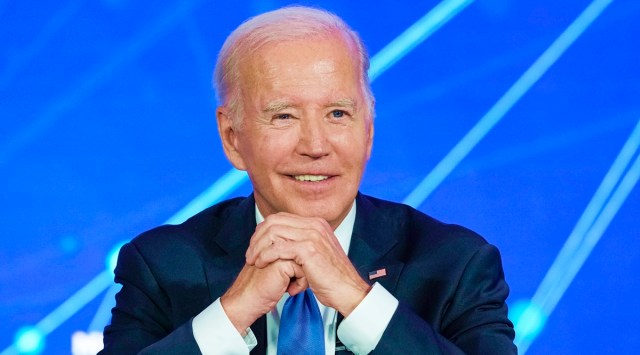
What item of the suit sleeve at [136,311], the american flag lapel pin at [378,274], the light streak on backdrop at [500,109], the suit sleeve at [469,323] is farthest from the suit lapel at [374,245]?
the light streak on backdrop at [500,109]

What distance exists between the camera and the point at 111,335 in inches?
93.0

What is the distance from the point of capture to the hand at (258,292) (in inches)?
84.7

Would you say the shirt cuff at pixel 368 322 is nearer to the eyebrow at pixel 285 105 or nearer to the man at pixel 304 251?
the man at pixel 304 251

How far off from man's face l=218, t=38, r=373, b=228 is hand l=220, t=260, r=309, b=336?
20 cm

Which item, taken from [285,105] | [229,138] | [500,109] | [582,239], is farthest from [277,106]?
[582,239]

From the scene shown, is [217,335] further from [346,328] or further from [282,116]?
[282,116]

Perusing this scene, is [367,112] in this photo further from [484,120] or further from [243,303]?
[484,120]

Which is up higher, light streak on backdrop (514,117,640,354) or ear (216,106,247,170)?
light streak on backdrop (514,117,640,354)

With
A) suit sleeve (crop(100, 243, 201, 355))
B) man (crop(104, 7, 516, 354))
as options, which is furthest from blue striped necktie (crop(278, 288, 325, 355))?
suit sleeve (crop(100, 243, 201, 355))

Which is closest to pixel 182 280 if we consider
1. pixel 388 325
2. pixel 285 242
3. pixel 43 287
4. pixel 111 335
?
pixel 111 335

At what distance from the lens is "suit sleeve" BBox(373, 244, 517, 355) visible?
2.08 m

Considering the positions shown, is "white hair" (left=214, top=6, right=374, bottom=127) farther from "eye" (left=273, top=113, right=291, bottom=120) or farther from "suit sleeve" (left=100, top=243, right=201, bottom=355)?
"suit sleeve" (left=100, top=243, right=201, bottom=355)

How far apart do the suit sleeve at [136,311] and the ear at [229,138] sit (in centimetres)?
30

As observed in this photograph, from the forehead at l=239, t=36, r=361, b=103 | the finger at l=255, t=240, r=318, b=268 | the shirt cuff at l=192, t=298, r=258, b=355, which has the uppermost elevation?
the forehead at l=239, t=36, r=361, b=103
